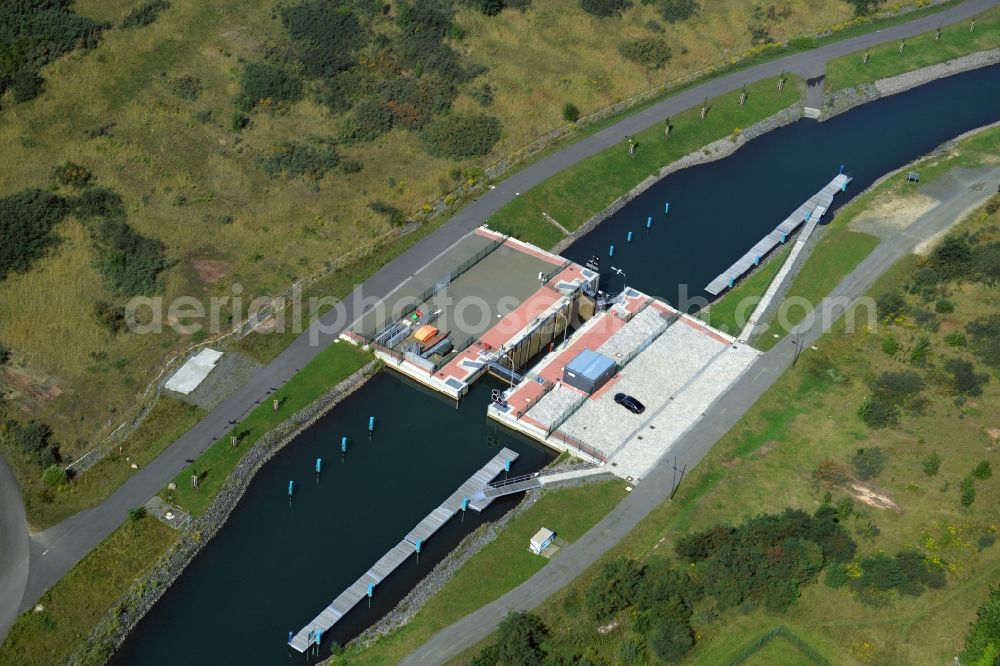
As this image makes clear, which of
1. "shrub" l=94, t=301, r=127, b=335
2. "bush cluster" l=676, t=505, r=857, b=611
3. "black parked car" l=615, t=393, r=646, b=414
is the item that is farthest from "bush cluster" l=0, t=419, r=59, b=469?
"bush cluster" l=676, t=505, r=857, b=611

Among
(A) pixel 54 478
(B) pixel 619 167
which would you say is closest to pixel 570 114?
(B) pixel 619 167

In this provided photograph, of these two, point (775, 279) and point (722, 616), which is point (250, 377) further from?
point (775, 279)

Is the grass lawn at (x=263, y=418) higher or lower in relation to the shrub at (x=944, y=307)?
higher

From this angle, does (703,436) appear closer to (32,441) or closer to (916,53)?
(32,441)

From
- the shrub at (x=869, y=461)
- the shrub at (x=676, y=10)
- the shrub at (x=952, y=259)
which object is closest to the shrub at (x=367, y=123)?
the shrub at (x=676, y=10)

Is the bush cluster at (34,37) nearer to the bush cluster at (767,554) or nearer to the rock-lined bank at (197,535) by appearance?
the rock-lined bank at (197,535)

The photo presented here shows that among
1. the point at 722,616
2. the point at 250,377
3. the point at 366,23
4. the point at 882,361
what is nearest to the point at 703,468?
the point at 722,616
